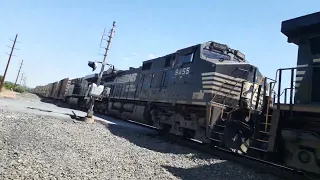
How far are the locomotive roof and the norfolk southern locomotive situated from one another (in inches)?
0.7

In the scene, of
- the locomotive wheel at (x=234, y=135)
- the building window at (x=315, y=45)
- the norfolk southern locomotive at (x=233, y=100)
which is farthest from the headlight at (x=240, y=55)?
the building window at (x=315, y=45)

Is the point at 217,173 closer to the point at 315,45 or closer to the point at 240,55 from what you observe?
the point at 315,45

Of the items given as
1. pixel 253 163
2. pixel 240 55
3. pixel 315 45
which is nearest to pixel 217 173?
pixel 253 163

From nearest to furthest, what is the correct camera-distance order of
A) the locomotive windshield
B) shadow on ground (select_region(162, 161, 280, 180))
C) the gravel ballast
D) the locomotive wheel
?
the gravel ballast
shadow on ground (select_region(162, 161, 280, 180))
the locomotive wheel
the locomotive windshield

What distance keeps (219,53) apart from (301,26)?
Result: 4778 mm

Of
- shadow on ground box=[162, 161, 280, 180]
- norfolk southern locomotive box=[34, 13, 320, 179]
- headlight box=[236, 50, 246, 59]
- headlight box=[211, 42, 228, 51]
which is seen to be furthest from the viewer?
headlight box=[236, 50, 246, 59]

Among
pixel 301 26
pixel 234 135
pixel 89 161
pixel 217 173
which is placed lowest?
pixel 89 161

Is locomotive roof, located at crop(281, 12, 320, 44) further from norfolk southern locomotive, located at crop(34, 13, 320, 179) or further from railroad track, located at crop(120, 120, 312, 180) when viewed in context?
railroad track, located at crop(120, 120, 312, 180)

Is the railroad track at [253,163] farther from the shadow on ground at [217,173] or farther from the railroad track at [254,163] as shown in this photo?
the shadow on ground at [217,173]

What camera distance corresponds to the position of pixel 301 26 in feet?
18.8

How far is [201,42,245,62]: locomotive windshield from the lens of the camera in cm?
1016

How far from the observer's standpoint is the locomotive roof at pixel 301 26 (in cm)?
548

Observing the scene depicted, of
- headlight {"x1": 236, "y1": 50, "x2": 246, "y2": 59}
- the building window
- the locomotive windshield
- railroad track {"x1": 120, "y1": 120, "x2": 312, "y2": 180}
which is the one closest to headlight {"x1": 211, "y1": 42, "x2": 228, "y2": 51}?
the locomotive windshield

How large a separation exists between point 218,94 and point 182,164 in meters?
3.15
